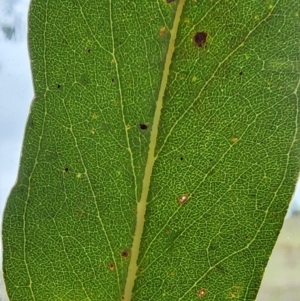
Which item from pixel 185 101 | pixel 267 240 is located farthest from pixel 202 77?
pixel 267 240

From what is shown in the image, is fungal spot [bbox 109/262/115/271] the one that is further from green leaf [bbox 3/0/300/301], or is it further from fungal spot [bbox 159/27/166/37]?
fungal spot [bbox 159/27/166/37]

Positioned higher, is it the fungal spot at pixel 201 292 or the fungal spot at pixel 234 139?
the fungal spot at pixel 234 139

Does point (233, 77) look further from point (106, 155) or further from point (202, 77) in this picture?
point (106, 155)

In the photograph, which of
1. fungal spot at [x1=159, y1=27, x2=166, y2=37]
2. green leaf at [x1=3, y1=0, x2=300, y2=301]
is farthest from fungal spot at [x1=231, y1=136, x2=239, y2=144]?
fungal spot at [x1=159, y1=27, x2=166, y2=37]

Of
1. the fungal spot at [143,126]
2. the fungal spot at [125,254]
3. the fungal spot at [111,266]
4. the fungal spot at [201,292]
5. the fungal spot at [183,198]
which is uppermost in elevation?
the fungal spot at [143,126]

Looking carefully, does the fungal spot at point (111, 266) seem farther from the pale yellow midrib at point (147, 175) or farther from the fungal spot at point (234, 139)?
the fungal spot at point (234, 139)

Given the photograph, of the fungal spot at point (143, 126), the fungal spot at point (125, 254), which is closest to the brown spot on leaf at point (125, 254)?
the fungal spot at point (125, 254)

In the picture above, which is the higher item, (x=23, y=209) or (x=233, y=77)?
(x=233, y=77)
